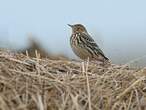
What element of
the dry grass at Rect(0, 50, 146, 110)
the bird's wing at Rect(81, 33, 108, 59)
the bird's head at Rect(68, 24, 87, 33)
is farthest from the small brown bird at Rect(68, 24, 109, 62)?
the dry grass at Rect(0, 50, 146, 110)

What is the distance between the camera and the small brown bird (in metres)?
10.9

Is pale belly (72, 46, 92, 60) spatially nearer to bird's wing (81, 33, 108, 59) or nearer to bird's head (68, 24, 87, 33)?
bird's wing (81, 33, 108, 59)

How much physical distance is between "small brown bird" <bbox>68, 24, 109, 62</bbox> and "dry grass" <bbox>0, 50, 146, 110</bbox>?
2744 mm

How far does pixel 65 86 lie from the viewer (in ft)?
22.3

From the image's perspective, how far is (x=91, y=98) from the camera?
6.68 m

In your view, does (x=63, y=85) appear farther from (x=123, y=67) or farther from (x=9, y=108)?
(x=123, y=67)

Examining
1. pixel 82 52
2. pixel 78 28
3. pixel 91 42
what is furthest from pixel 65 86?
pixel 78 28

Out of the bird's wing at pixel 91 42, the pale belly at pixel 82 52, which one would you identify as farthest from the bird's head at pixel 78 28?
the pale belly at pixel 82 52

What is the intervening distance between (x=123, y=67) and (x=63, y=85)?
143 centimetres

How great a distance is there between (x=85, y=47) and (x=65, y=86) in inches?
170

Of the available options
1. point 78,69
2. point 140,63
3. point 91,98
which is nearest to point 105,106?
point 91,98

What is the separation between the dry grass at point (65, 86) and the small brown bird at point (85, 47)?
108 inches

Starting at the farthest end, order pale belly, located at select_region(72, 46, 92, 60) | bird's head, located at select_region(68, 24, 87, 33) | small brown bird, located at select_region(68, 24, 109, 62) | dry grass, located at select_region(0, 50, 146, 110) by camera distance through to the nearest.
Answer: bird's head, located at select_region(68, 24, 87, 33), pale belly, located at select_region(72, 46, 92, 60), small brown bird, located at select_region(68, 24, 109, 62), dry grass, located at select_region(0, 50, 146, 110)

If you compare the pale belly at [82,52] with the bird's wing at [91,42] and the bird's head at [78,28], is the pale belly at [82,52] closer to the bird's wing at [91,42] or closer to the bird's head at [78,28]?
the bird's wing at [91,42]
